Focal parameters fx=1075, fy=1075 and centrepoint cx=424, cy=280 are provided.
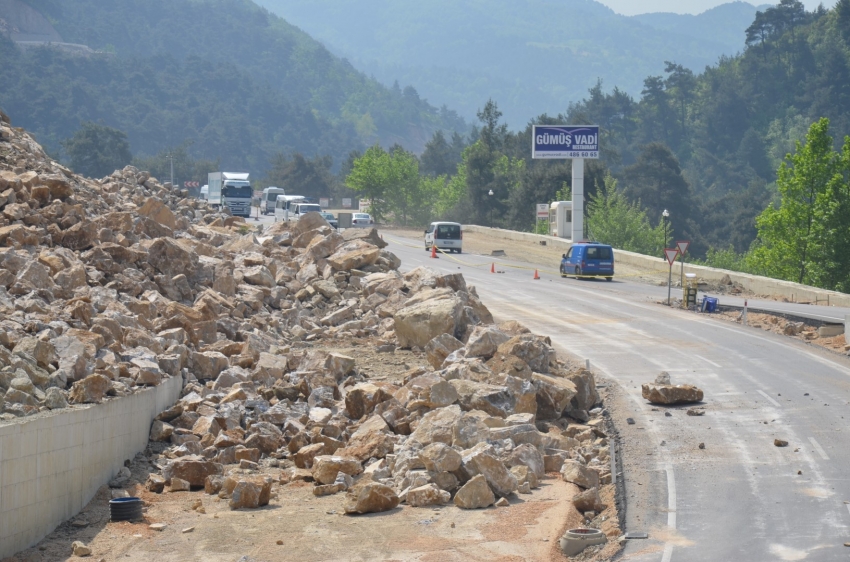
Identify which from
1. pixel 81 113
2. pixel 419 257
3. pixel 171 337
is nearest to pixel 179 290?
pixel 171 337

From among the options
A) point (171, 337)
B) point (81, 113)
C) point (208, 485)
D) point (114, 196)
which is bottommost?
point (208, 485)

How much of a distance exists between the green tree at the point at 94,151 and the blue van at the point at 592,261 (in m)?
102

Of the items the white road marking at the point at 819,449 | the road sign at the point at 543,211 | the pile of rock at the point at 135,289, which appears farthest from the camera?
the road sign at the point at 543,211

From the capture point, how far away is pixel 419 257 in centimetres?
5972

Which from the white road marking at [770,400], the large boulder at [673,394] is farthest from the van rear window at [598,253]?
the large boulder at [673,394]

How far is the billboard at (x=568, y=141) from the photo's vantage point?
70562 millimetres

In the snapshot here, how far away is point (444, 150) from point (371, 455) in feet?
581

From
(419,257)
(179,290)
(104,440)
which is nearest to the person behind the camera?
(104,440)

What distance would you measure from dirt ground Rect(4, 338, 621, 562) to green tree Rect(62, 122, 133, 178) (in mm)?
131030

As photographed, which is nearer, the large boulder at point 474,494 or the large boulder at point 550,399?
the large boulder at point 474,494

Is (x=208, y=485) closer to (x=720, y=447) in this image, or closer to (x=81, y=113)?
(x=720, y=447)

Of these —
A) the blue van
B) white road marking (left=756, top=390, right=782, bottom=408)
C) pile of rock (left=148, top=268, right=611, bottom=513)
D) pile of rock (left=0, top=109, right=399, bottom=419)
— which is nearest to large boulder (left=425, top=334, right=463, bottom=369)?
pile of rock (left=148, top=268, right=611, bottom=513)

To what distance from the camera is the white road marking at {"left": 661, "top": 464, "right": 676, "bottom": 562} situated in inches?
571

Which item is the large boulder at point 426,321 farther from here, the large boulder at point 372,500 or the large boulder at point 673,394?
the large boulder at point 372,500
